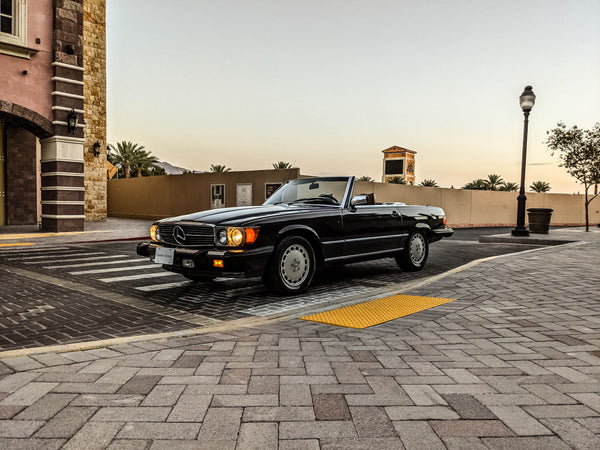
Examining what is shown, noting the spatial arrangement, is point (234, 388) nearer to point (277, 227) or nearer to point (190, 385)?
point (190, 385)

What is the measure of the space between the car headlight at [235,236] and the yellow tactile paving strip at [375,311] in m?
1.18

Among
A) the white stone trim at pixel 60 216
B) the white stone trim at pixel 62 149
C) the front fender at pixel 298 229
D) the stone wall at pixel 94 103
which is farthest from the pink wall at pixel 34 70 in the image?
the front fender at pixel 298 229

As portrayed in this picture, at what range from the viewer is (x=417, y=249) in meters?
8.10

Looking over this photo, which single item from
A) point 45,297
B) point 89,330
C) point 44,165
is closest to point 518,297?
point 89,330

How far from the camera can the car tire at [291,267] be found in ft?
18.6

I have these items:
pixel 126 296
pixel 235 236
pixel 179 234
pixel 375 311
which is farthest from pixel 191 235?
pixel 375 311

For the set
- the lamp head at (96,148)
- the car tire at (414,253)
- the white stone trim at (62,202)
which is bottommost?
the car tire at (414,253)

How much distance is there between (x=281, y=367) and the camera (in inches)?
127

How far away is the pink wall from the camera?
48.9 feet

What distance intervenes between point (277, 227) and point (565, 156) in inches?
778

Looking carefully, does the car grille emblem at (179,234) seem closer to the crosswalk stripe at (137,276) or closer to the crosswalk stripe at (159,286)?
the crosswalk stripe at (159,286)

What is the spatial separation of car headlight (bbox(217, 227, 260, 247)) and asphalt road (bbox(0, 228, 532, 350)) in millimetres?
719

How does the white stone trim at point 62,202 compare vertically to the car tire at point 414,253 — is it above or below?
above

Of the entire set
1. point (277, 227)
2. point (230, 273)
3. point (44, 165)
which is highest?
point (44, 165)
